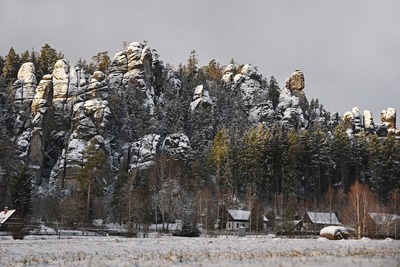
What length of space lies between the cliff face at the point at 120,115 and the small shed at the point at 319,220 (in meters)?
28.0

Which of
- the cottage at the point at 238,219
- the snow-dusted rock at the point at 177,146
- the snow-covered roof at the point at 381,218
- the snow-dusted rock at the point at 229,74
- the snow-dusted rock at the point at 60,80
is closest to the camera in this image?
the snow-covered roof at the point at 381,218

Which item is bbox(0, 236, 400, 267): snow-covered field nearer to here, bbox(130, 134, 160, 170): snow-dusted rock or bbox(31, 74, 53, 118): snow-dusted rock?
bbox(130, 134, 160, 170): snow-dusted rock

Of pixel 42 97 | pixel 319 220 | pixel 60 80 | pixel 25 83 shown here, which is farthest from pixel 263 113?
pixel 25 83

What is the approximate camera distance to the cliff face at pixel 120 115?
274ft

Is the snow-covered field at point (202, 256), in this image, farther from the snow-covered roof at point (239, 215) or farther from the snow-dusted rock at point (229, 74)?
the snow-dusted rock at point (229, 74)

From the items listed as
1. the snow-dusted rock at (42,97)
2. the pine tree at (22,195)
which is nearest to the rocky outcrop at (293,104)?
the snow-dusted rock at (42,97)

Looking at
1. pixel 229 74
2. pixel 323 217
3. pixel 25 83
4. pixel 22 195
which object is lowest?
pixel 323 217

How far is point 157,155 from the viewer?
269ft

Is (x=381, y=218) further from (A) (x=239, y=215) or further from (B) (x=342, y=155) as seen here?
(B) (x=342, y=155)

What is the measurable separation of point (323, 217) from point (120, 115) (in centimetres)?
5233

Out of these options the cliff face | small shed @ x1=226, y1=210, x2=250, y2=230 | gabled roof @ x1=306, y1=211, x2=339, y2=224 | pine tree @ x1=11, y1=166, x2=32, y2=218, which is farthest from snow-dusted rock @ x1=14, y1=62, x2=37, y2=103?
gabled roof @ x1=306, y1=211, x2=339, y2=224

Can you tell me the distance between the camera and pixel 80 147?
8162cm

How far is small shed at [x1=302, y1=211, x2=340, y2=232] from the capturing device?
6531cm

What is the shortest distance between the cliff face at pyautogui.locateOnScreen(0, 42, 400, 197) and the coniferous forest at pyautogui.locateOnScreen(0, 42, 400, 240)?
292 mm
